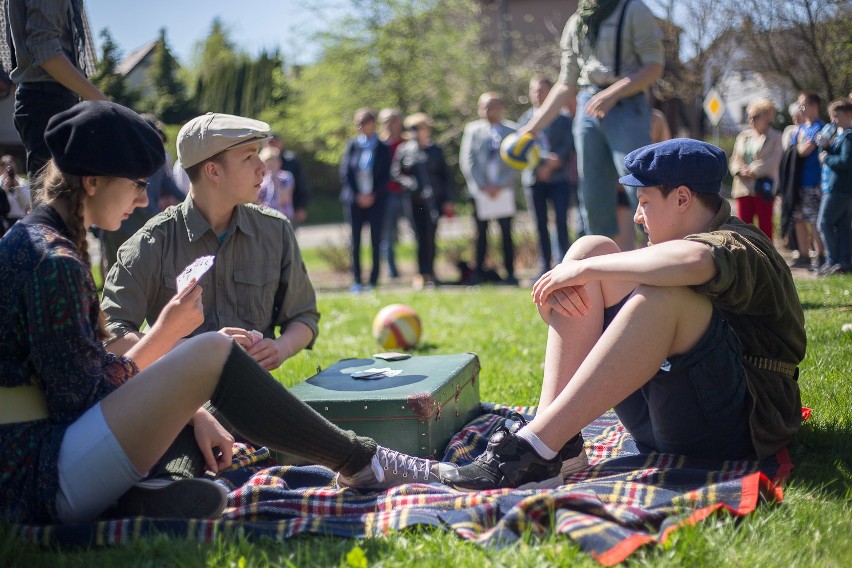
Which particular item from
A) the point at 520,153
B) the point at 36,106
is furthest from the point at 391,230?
the point at 36,106

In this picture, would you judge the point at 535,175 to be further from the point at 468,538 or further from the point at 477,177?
the point at 468,538

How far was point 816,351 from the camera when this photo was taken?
5.07 m

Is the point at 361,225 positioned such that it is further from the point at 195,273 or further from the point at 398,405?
the point at 195,273

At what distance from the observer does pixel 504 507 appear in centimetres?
291

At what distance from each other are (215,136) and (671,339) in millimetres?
2189

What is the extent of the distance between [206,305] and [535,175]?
700 centimetres

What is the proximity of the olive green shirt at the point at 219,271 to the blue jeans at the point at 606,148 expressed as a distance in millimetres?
2746

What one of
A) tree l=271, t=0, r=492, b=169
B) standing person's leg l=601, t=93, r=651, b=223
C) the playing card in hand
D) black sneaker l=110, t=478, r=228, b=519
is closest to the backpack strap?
standing person's leg l=601, t=93, r=651, b=223

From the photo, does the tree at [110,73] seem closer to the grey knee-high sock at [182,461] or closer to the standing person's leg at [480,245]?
the grey knee-high sock at [182,461]

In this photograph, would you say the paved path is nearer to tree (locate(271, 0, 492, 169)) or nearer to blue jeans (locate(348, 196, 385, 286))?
blue jeans (locate(348, 196, 385, 286))

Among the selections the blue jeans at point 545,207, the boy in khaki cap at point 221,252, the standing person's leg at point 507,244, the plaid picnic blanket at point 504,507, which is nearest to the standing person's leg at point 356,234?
the standing person's leg at point 507,244

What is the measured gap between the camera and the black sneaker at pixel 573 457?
3.32 metres

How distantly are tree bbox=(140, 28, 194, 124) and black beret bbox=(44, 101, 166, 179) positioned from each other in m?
6.26

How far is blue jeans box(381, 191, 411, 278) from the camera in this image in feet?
45.8
